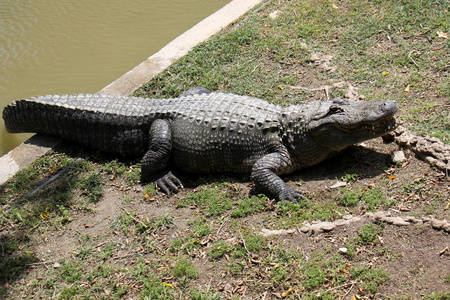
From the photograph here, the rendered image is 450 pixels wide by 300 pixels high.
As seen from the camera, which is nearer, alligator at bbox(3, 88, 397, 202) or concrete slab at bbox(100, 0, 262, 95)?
alligator at bbox(3, 88, 397, 202)

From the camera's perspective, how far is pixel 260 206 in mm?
4902

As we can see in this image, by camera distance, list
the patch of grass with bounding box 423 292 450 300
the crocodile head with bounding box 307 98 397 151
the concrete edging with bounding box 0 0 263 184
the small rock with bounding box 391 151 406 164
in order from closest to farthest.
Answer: the patch of grass with bounding box 423 292 450 300
the crocodile head with bounding box 307 98 397 151
the small rock with bounding box 391 151 406 164
the concrete edging with bounding box 0 0 263 184

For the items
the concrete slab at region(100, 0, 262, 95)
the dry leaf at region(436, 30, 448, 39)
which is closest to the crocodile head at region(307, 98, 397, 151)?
the dry leaf at region(436, 30, 448, 39)

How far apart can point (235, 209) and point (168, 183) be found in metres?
1.07

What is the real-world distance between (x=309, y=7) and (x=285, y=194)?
516 centimetres

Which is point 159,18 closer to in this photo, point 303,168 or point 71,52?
point 71,52

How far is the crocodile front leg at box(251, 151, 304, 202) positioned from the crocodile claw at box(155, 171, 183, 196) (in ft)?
3.37

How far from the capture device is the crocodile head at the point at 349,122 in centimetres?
488

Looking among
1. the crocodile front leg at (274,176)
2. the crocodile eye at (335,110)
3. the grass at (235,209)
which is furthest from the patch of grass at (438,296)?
the crocodile eye at (335,110)

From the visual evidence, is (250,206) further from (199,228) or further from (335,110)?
(335,110)

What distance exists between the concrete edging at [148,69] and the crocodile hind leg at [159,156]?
1624 mm

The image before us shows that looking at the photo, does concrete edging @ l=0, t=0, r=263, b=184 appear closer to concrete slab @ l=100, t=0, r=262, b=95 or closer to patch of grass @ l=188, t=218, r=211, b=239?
concrete slab @ l=100, t=0, r=262, b=95

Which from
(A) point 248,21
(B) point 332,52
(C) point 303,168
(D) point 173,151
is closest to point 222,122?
(D) point 173,151

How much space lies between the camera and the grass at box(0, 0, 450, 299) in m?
4.07
